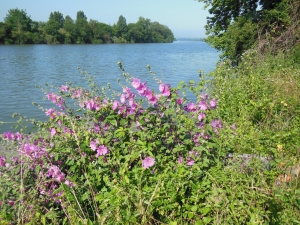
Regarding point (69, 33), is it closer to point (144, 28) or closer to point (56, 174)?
point (144, 28)

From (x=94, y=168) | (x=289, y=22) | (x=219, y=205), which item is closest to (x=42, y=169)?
(x=94, y=168)

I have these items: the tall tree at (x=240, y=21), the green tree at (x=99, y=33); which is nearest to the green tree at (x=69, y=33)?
the green tree at (x=99, y=33)

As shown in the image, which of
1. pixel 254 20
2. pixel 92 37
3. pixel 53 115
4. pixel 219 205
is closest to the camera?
pixel 219 205

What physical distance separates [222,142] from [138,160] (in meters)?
0.80

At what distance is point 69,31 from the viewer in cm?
8381

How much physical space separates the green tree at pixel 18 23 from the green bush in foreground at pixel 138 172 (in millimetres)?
69353

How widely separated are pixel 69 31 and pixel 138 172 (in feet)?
285

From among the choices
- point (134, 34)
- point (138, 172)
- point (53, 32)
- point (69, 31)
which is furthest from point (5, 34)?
point (138, 172)

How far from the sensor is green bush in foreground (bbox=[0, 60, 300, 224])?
2215 mm

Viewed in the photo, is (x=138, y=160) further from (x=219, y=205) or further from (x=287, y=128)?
(x=287, y=128)

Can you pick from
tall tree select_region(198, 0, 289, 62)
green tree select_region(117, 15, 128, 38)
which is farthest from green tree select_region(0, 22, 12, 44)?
tall tree select_region(198, 0, 289, 62)

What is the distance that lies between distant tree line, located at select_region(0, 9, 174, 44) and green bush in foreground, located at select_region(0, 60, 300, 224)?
2641 inches

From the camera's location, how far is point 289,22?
10.4 m

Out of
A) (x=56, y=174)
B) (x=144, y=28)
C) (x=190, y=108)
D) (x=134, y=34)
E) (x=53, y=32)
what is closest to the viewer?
(x=56, y=174)
